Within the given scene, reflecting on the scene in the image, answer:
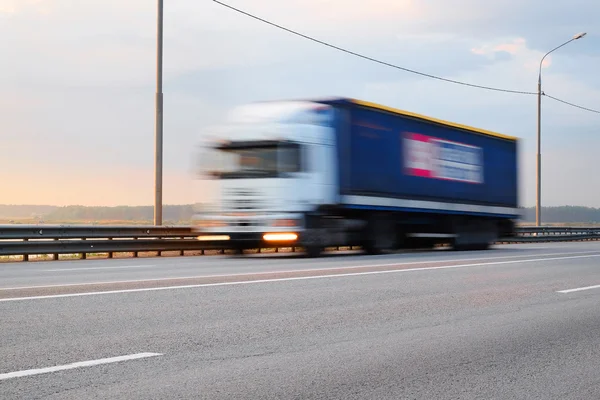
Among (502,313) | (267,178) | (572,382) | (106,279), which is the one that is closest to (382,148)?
(267,178)

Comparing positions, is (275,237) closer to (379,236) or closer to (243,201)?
(243,201)

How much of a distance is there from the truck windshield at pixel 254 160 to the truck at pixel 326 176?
23mm

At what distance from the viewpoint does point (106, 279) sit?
40.2 feet

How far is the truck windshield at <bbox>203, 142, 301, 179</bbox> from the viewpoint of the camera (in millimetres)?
19031

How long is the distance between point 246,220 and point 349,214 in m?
2.95

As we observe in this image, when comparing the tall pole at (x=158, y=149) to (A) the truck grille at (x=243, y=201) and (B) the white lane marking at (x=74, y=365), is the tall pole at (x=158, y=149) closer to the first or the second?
(A) the truck grille at (x=243, y=201)

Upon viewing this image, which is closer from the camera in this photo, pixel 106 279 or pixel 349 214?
pixel 106 279

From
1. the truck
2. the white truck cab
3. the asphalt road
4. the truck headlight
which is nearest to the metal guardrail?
the truck

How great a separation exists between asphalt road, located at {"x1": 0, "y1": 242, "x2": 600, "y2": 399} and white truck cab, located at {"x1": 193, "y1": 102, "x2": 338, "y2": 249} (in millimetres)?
6776

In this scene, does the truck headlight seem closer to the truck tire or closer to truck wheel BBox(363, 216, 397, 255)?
truck wheel BBox(363, 216, 397, 255)

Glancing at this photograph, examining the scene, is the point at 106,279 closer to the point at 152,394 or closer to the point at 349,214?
the point at 152,394

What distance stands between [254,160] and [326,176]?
5.73 feet

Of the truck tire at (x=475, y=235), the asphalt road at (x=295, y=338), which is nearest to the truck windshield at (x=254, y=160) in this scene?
the asphalt road at (x=295, y=338)

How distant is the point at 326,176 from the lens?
1944 cm
